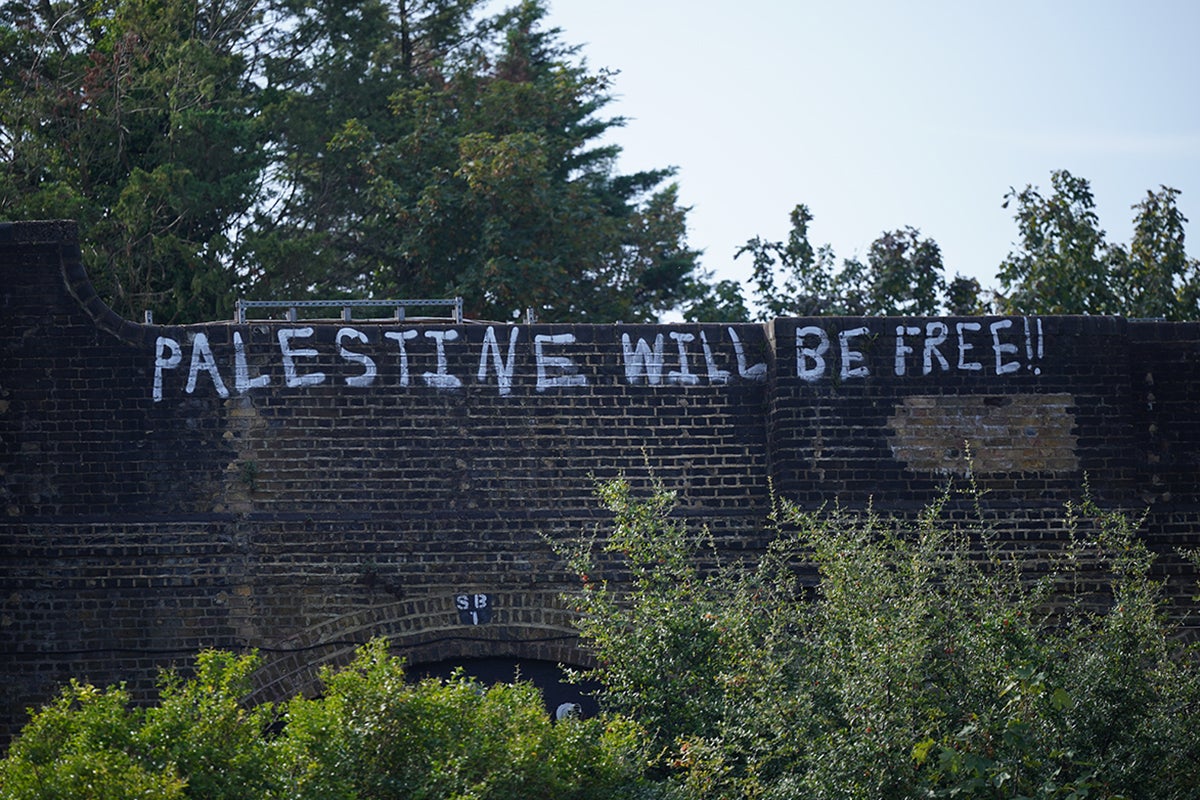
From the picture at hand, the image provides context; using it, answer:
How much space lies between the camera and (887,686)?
955cm

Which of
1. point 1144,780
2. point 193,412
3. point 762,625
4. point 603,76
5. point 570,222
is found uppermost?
point 603,76

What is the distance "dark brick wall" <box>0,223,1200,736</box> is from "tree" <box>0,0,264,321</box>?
285 inches

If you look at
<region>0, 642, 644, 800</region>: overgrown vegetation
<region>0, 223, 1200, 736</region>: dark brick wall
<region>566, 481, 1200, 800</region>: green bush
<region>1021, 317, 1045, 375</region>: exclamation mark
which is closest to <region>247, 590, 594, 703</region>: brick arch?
<region>0, 223, 1200, 736</region>: dark brick wall

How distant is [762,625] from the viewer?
10844mm

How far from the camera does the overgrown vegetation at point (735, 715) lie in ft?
27.0

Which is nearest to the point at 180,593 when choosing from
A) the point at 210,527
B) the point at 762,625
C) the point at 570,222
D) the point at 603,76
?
the point at 210,527

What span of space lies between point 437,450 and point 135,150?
414 inches

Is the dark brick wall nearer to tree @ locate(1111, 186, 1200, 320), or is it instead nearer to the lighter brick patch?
the lighter brick patch

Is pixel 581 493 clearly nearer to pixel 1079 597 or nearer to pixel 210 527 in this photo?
pixel 210 527

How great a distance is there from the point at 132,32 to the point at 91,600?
1160 centimetres

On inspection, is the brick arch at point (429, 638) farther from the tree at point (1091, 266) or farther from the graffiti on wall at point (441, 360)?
the tree at point (1091, 266)

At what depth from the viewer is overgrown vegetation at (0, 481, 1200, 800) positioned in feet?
27.0

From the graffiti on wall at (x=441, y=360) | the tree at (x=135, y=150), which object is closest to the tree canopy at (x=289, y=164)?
the tree at (x=135, y=150)

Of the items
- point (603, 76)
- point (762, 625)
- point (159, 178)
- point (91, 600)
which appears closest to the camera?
point (762, 625)
